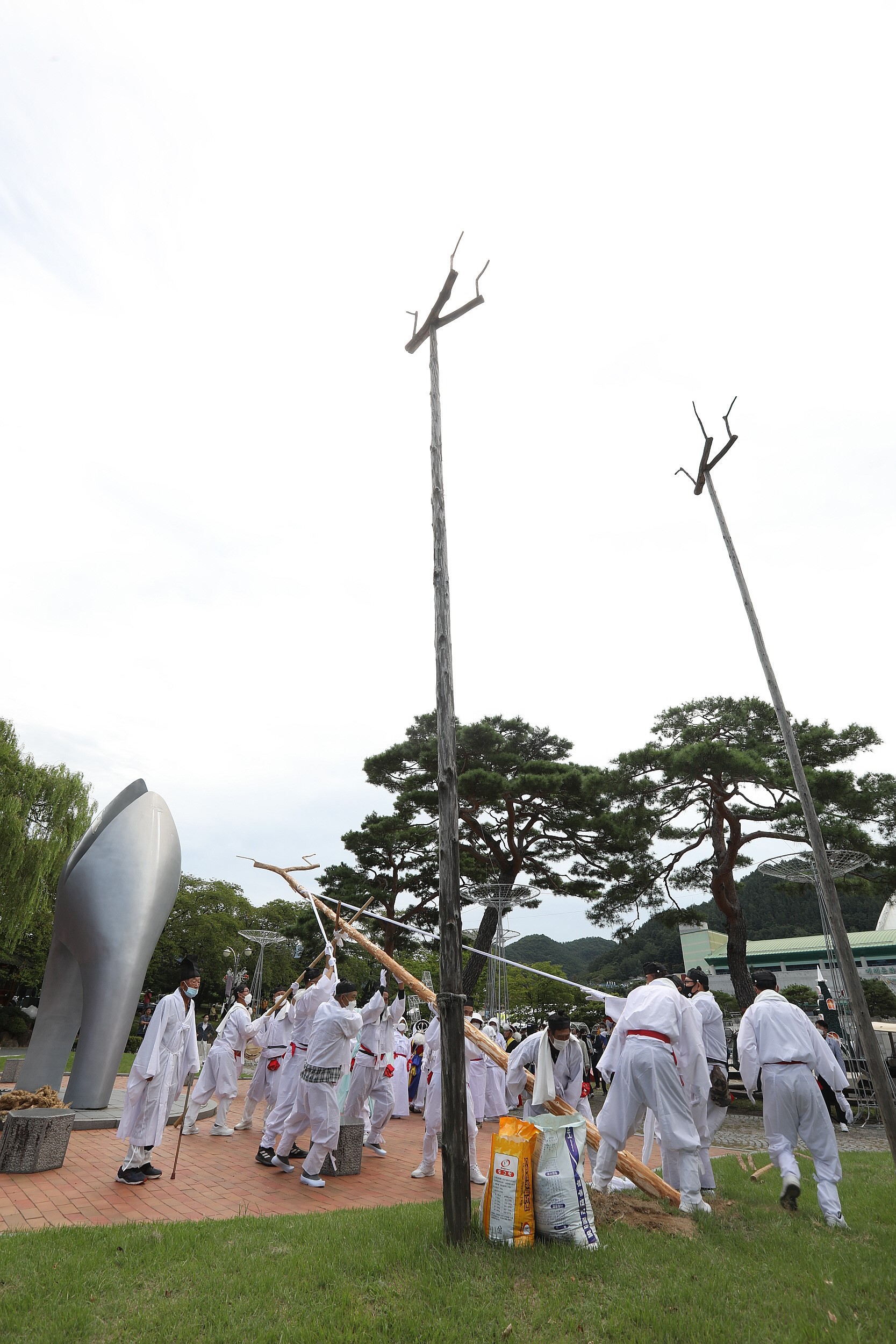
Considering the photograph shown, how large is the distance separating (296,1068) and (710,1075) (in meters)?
4.64

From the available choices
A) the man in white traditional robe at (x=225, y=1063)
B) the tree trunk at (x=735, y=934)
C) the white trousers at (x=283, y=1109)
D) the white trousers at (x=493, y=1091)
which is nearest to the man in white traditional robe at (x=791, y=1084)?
the white trousers at (x=283, y=1109)

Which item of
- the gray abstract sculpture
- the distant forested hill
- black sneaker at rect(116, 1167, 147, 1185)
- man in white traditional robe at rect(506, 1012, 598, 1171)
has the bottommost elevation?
black sneaker at rect(116, 1167, 147, 1185)

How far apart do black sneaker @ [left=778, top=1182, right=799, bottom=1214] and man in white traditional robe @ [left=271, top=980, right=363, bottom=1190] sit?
3.96 meters

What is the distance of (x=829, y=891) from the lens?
7414mm

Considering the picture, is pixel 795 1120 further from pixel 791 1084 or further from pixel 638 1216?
pixel 638 1216

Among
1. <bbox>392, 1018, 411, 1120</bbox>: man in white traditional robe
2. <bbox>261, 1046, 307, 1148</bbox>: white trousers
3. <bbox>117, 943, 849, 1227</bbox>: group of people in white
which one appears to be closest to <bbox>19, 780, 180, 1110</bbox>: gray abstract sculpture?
<bbox>117, 943, 849, 1227</bbox>: group of people in white

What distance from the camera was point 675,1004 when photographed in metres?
5.64

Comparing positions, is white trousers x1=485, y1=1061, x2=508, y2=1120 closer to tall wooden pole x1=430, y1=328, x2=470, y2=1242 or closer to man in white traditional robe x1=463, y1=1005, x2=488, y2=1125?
man in white traditional robe x1=463, y1=1005, x2=488, y2=1125

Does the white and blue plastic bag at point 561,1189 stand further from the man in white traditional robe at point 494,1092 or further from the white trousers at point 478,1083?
the man in white traditional robe at point 494,1092

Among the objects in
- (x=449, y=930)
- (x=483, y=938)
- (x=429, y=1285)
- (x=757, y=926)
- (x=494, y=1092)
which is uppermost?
(x=757, y=926)

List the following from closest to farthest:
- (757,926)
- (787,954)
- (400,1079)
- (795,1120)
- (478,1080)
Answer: (795,1120) → (478,1080) → (400,1079) → (787,954) → (757,926)

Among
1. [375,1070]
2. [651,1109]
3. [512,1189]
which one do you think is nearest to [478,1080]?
[375,1070]

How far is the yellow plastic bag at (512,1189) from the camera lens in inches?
176

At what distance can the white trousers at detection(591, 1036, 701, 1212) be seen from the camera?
5.26 meters
